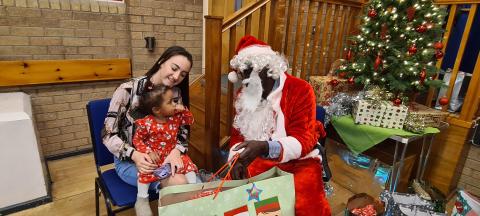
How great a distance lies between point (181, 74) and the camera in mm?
1471

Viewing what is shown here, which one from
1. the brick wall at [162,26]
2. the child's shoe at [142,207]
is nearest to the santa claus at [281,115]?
the child's shoe at [142,207]

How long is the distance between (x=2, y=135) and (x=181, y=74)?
52.2 inches

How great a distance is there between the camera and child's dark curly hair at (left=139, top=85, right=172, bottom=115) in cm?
138

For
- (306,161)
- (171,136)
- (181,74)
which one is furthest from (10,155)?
(306,161)

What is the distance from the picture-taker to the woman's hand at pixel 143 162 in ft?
4.52

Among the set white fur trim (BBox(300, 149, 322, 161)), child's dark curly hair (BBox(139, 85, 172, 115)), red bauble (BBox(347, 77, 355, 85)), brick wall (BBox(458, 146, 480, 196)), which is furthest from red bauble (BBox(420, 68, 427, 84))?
child's dark curly hair (BBox(139, 85, 172, 115))

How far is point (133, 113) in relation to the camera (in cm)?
146

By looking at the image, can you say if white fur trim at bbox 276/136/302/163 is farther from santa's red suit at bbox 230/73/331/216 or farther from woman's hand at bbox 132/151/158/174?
woman's hand at bbox 132/151/158/174

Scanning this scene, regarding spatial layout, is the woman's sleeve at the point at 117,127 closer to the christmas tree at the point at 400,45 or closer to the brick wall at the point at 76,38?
the brick wall at the point at 76,38

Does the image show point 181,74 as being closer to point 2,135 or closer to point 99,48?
A: point 2,135

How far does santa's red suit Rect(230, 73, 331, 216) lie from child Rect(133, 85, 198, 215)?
1.57 feet

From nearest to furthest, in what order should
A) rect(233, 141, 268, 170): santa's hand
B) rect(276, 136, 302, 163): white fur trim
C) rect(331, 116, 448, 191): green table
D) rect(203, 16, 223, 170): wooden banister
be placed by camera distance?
1. rect(233, 141, 268, 170): santa's hand
2. rect(276, 136, 302, 163): white fur trim
3. rect(203, 16, 223, 170): wooden banister
4. rect(331, 116, 448, 191): green table

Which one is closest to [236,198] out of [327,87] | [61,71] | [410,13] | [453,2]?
[327,87]

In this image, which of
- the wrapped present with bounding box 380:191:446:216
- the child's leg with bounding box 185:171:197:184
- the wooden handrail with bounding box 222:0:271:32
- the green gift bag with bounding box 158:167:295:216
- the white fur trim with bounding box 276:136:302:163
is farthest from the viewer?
the wooden handrail with bounding box 222:0:271:32
